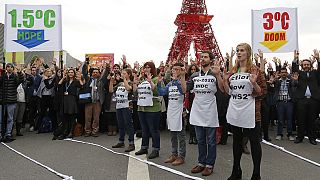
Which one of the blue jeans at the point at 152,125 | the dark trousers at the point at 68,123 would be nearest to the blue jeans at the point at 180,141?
the blue jeans at the point at 152,125

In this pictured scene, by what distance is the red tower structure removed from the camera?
1325 inches

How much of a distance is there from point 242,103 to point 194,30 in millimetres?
31415

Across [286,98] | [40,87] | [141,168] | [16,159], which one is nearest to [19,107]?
[40,87]

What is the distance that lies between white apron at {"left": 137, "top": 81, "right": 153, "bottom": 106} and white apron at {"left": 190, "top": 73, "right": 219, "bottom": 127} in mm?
1201

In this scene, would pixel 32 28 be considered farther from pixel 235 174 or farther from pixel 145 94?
pixel 235 174

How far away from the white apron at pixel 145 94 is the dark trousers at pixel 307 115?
12.2 ft

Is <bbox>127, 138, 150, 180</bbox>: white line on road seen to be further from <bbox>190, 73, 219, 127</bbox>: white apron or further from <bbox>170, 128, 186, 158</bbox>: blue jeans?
<bbox>190, 73, 219, 127</bbox>: white apron

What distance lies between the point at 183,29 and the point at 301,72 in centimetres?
2841

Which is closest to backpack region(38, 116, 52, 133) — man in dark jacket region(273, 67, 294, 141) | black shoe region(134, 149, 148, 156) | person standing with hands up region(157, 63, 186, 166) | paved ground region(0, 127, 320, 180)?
paved ground region(0, 127, 320, 180)

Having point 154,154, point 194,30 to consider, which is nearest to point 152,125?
point 154,154

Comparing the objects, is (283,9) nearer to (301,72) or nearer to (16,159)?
(301,72)

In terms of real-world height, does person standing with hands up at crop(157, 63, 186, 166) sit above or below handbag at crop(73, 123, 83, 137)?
above

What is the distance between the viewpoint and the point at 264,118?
7.86 m

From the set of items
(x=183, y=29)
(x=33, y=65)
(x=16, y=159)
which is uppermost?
(x=183, y=29)
